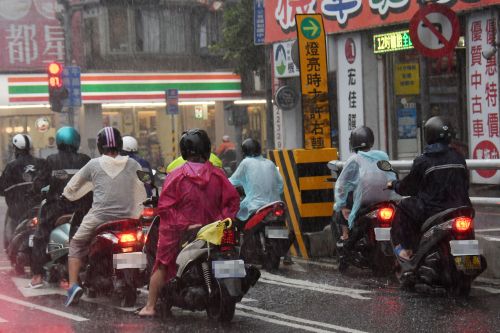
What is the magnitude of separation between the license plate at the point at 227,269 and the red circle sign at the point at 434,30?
540cm

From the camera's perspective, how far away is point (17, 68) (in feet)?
136

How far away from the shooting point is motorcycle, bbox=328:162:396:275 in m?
10.2

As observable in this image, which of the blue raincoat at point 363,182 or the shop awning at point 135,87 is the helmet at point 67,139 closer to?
the blue raincoat at point 363,182

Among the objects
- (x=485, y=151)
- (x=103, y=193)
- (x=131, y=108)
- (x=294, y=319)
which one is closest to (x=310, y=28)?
(x=103, y=193)

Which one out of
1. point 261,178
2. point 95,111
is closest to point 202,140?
point 261,178

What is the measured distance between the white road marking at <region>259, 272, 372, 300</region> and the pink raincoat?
2.06m

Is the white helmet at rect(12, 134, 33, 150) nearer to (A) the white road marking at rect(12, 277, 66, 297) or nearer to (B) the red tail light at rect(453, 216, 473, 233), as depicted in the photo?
(A) the white road marking at rect(12, 277, 66, 297)

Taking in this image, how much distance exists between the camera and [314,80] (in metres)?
13.6

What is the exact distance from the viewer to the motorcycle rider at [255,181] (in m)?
11.6

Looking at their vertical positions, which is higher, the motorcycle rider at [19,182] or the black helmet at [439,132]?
the black helmet at [439,132]

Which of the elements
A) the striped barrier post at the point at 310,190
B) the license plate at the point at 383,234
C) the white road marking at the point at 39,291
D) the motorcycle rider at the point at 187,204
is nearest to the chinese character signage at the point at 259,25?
the striped barrier post at the point at 310,190

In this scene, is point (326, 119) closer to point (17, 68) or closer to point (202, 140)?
point (202, 140)

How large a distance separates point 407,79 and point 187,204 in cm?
1482

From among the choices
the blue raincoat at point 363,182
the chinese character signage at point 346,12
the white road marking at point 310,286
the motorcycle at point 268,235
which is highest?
the chinese character signage at point 346,12
